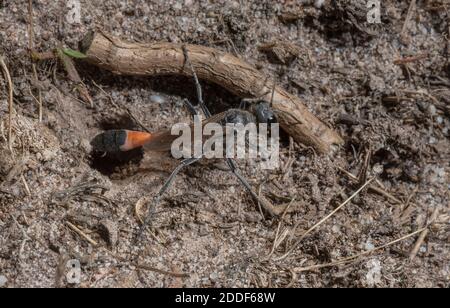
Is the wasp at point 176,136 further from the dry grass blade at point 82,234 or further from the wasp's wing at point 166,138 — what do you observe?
the dry grass blade at point 82,234

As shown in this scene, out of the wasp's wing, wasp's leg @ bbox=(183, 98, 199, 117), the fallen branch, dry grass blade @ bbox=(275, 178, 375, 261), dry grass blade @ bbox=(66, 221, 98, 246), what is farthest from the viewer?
wasp's leg @ bbox=(183, 98, 199, 117)

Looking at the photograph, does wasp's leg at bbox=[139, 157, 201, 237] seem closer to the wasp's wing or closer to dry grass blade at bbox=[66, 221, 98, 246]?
the wasp's wing

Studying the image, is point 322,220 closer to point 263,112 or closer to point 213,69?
point 263,112

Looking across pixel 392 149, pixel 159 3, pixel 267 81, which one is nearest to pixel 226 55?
pixel 267 81

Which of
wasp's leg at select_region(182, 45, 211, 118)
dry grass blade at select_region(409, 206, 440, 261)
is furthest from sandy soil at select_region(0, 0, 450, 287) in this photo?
wasp's leg at select_region(182, 45, 211, 118)

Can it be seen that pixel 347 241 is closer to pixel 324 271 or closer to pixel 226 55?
pixel 324 271
